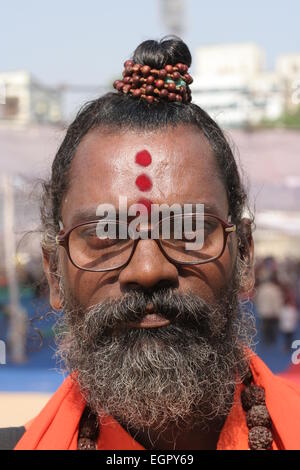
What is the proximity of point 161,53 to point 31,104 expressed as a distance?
6.45 metres

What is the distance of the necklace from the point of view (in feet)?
5.42

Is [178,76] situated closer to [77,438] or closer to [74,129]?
[74,129]

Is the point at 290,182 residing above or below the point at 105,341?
above

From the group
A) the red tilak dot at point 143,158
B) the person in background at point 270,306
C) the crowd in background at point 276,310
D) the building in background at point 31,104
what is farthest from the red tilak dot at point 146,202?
the person in background at point 270,306

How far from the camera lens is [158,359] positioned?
1533mm

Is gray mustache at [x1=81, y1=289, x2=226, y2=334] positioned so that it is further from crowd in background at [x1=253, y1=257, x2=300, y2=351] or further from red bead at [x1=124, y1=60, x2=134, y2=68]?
crowd in background at [x1=253, y1=257, x2=300, y2=351]

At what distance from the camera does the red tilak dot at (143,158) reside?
1614 mm

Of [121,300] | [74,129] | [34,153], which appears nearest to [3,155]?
[34,153]

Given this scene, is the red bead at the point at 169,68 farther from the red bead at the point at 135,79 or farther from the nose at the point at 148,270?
the nose at the point at 148,270

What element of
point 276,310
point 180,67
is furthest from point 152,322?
point 276,310

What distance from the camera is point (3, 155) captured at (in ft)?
23.1

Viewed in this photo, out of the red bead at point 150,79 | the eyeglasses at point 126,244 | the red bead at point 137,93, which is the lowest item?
the eyeglasses at point 126,244

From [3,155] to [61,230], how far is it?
5622mm

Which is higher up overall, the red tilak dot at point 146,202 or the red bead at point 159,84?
the red bead at point 159,84
